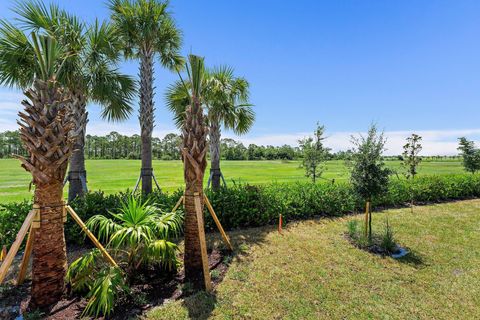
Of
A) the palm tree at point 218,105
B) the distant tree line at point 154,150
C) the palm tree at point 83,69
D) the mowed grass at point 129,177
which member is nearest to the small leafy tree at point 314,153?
the mowed grass at point 129,177

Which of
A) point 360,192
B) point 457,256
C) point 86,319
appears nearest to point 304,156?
point 360,192

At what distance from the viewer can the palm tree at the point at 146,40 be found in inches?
307

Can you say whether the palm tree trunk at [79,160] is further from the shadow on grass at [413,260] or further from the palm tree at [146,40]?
the shadow on grass at [413,260]

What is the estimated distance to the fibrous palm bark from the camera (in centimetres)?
337

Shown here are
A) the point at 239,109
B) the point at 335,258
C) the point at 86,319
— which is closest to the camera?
the point at 86,319

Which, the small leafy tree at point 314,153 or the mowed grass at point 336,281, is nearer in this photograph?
the mowed grass at point 336,281

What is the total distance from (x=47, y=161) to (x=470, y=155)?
25154 mm

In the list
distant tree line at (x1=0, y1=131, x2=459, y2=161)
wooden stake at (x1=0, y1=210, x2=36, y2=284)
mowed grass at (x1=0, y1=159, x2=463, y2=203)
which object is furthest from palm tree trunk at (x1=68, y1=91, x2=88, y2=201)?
distant tree line at (x1=0, y1=131, x2=459, y2=161)

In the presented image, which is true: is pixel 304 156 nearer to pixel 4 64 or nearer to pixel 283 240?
pixel 283 240

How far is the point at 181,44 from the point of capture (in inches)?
369

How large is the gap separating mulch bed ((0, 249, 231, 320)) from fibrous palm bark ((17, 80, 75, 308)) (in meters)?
0.25

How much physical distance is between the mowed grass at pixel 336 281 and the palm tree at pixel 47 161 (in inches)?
65.7

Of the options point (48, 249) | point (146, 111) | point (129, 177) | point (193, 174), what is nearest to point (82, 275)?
point (48, 249)

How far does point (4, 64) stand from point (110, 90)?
7.59 ft
